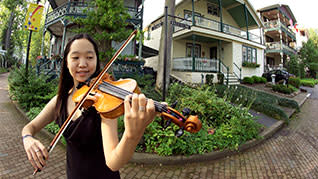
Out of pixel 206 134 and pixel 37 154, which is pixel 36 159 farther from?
pixel 206 134

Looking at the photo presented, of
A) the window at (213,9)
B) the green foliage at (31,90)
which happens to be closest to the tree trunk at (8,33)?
the green foliage at (31,90)

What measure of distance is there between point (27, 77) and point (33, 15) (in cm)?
273

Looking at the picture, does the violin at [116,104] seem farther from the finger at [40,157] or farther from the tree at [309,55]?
→ the tree at [309,55]

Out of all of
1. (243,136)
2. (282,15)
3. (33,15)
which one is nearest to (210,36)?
(243,136)

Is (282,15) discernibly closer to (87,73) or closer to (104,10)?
(104,10)

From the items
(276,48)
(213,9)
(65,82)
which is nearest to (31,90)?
(65,82)

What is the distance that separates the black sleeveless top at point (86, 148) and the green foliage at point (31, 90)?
5730mm

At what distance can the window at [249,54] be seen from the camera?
1561 cm

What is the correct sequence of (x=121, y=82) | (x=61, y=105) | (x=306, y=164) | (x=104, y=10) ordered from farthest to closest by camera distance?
(x=104, y=10)
(x=306, y=164)
(x=61, y=105)
(x=121, y=82)

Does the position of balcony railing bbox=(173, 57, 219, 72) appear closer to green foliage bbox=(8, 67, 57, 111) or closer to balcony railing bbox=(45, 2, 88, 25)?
balcony railing bbox=(45, 2, 88, 25)

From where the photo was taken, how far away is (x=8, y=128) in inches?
179

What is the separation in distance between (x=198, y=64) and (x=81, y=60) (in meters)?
11.7

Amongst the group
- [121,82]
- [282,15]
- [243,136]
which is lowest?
[243,136]

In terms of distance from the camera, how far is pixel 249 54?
637 inches
